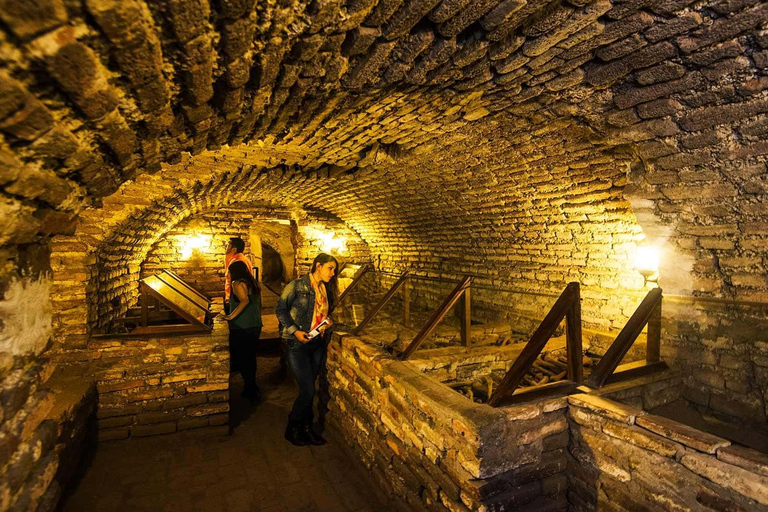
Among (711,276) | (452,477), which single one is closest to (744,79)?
(711,276)

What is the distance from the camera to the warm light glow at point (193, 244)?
914 cm

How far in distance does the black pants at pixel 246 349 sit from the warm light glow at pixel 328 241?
16.3 ft

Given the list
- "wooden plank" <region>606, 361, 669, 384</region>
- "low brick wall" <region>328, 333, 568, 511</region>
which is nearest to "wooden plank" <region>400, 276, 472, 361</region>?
"low brick wall" <region>328, 333, 568, 511</region>

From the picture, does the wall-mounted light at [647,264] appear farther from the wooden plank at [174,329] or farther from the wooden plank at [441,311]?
the wooden plank at [174,329]

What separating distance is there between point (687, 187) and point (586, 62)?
1555 mm

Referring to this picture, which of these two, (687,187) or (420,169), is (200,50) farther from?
(420,169)

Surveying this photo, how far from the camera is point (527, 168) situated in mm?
4398

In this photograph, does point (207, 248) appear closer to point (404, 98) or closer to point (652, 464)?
point (404, 98)

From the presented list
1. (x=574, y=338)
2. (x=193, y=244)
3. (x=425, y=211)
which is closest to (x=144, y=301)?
(x=425, y=211)

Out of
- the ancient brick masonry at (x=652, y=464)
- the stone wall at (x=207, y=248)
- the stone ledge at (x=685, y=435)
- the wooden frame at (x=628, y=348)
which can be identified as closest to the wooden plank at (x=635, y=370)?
the wooden frame at (x=628, y=348)

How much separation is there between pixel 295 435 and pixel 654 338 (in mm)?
3897

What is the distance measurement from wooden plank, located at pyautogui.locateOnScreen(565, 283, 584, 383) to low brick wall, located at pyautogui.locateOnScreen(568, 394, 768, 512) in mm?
226

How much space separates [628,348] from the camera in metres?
3.33

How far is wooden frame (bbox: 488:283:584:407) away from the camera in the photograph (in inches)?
116
